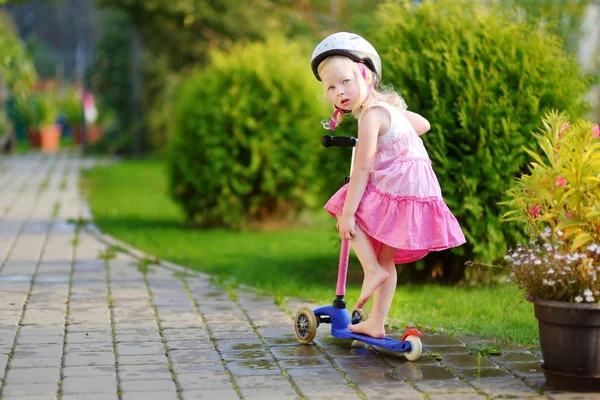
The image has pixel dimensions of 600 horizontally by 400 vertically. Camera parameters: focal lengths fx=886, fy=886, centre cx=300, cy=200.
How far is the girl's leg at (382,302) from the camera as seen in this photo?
473 cm

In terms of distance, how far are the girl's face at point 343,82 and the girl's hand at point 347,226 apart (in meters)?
0.60

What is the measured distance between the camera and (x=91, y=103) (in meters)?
26.8

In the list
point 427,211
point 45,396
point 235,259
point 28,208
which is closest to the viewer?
point 45,396

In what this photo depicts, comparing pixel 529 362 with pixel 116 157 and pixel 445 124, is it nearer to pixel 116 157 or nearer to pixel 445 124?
pixel 445 124

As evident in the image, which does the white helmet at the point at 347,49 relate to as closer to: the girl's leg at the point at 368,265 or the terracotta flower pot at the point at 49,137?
the girl's leg at the point at 368,265

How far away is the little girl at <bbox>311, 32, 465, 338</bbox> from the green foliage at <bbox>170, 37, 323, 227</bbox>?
5.05 metres

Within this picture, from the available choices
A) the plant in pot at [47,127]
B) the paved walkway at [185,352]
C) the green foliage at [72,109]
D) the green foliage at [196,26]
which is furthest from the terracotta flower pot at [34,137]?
the paved walkway at [185,352]

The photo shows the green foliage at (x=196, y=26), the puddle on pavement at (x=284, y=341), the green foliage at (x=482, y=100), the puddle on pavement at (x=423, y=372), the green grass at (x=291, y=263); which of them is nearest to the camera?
the puddle on pavement at (x=423, y=372)

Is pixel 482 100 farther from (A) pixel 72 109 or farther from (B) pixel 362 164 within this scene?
(A) pixel 72 109

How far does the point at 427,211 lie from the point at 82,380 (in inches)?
75.0

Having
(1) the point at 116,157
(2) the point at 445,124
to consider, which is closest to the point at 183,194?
(2) the point at 445,124

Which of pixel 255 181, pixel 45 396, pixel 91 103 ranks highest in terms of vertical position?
pixel 91 103

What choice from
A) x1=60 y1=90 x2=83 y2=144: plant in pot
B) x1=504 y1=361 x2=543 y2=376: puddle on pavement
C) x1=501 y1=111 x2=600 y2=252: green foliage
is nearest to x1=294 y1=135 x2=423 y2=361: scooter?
x1=504 y1=361 x2=543 y2=376: puddle on pavement

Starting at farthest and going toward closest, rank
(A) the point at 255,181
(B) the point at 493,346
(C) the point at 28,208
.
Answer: (C) the point at 28,208
(A) the point at 255,181
(B) the point at 493,346
